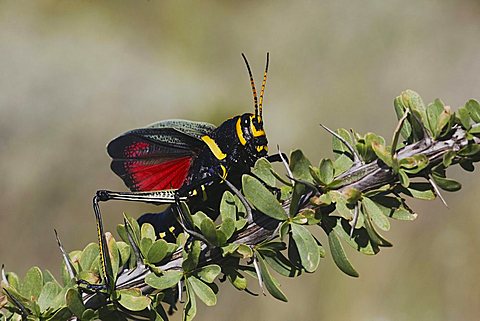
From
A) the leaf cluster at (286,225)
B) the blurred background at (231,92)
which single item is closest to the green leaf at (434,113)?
the leaf cluster at (286,225)

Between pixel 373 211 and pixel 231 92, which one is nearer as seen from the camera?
pixel 373 211

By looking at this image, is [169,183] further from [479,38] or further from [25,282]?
[479,38]

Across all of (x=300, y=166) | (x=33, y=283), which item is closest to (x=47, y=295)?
(x=33, y=283)

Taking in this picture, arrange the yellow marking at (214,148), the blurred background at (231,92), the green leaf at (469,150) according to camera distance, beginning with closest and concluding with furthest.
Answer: the green leaf at (469,150)
the yellow marking at (214,148)
the blurred background at (231,92)

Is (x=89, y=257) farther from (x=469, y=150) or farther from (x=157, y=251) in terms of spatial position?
(x=469, y=150)

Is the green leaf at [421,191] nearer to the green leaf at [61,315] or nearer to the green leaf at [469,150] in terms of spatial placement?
the green leaf at [469,150]

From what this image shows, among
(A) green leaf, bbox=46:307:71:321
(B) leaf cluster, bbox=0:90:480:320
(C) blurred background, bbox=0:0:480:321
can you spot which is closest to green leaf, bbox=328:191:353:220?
(B) leaf cluster, bbox=0:90:480:320

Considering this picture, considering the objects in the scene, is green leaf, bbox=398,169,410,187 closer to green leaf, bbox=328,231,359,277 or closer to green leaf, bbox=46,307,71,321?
green leaf, bbox=328,231,359,277
